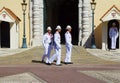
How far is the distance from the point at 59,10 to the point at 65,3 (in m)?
1.10

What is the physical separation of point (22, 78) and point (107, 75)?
11.0 feet

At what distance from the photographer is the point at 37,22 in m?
32.3

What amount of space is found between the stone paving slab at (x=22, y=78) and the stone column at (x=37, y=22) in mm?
17084

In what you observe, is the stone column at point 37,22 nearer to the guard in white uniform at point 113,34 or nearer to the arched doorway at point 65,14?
the guard in white uniform at point 113,34

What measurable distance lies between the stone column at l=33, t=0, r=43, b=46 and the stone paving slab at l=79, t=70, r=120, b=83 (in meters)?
16.4

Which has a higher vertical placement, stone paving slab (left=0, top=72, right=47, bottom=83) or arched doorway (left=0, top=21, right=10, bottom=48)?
arched doorway (left=0, top=21, right=10, bottom=48)

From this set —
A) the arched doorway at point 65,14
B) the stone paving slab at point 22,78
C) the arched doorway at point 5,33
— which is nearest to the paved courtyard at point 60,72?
the stone paving slab at point 22,78

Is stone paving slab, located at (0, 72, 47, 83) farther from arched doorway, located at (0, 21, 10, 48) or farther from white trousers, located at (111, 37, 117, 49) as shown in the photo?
arched doorway, located at (0, 21, 10, 48)

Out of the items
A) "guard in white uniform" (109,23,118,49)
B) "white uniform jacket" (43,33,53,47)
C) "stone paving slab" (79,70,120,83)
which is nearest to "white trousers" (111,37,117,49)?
"guard in white uniform" (109,23,118,49)

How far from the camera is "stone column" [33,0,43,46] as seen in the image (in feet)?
105

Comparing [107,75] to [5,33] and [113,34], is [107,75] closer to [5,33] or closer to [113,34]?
[113,34]

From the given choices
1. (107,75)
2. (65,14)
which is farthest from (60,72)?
(65,14)

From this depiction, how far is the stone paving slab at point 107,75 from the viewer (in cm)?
1374

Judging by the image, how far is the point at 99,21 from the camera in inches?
1253
